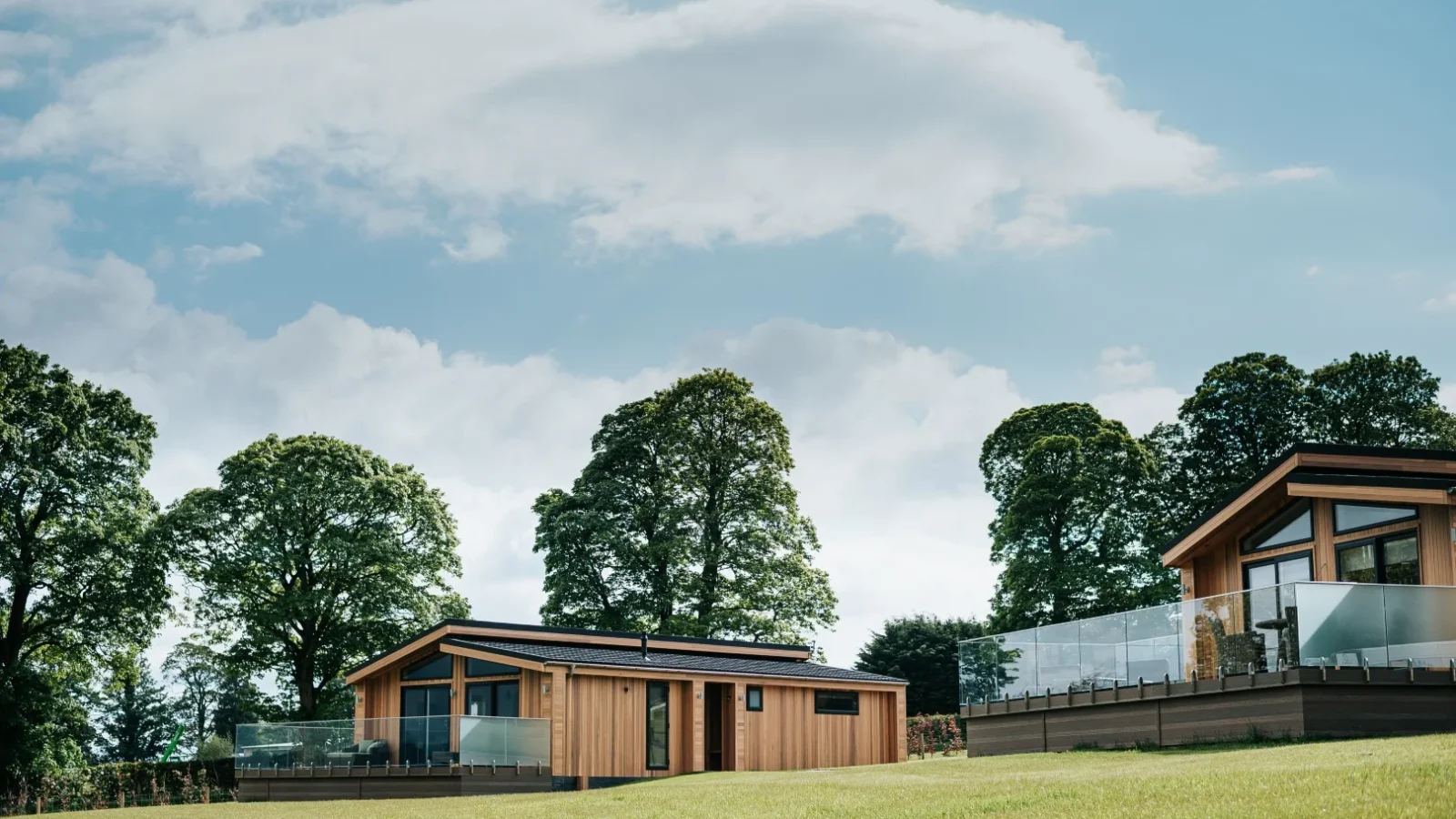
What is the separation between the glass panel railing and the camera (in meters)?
28.0

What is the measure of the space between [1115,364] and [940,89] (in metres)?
12.0

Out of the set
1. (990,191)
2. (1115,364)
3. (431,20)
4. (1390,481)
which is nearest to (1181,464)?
(1115,364)

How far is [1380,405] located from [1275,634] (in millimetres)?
24521

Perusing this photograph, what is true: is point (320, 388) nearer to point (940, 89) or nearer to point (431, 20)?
point (431, 20)

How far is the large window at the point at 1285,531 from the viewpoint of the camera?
23391mm

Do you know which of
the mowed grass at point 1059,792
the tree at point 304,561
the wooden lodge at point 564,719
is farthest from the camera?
the tree at point 304,561

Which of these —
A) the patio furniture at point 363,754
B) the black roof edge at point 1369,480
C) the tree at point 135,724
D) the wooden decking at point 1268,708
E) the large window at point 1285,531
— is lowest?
the tree at point 135,724

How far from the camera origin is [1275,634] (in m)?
19.3

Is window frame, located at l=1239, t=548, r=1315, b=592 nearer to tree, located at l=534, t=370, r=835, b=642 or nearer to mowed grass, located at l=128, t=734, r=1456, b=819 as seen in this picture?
mowed grass, located at l=128, t=734, r=1456, b=819

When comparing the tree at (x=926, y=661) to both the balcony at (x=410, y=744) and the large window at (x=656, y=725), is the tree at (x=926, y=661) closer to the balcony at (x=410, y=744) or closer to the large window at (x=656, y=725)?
the large window at (x=656, y=725)

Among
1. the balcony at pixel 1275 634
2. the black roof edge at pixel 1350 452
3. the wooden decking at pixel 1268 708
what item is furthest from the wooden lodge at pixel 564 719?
the black roof edge at pixel 1350 452

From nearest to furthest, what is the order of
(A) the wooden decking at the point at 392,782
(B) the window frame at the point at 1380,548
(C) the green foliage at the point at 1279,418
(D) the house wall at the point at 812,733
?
(B) the window frame at the point at 1380,548 < (A) the wooden decking at the point at 392,782 < (D) the house wall at the point at 812,733 < (C) the green foliage at the point at 1279,418

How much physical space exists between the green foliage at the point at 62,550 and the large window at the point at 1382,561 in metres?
29.8

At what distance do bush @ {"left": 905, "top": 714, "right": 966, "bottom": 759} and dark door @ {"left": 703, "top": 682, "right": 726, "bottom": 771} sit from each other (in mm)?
6190
